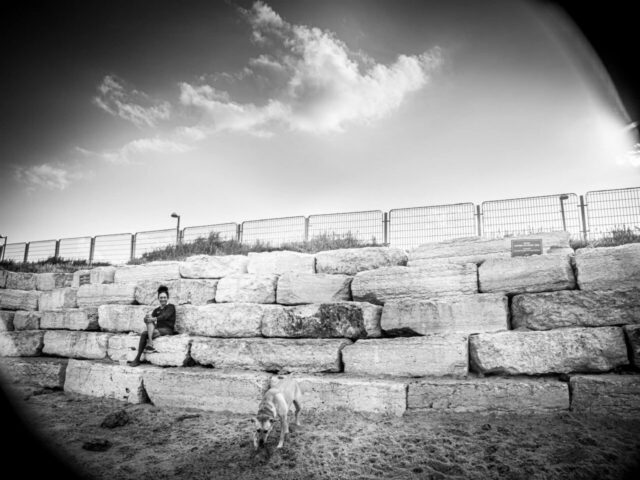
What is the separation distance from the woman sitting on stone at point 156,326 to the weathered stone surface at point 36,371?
208cm

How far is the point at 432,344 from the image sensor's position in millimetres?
5262

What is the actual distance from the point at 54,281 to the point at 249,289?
7.82 metres

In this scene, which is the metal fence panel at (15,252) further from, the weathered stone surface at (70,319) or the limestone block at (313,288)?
the limestone block at (313,288)

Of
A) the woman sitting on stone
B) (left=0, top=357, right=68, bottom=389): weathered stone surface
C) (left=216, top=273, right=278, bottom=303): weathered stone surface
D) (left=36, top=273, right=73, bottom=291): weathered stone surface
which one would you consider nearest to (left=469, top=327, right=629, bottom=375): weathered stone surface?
(left=216, top=273, right=278, bottom=303): weathered stone surface

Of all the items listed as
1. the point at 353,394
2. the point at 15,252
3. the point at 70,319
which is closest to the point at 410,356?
the point at 353,394

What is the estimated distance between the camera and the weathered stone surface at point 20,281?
11.4 metres

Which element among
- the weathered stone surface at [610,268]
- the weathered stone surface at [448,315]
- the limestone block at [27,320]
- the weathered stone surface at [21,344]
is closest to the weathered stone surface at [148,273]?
the weathered stone surface at [21,344]

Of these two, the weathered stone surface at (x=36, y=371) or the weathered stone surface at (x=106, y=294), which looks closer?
the weathered stone surface at (x=36, y=371)

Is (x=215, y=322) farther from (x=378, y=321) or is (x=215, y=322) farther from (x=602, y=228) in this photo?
(x=602, y=228)

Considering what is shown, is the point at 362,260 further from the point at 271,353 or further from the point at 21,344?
the point at 21,344

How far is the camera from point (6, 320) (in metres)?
9.94

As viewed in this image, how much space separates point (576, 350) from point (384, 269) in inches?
113

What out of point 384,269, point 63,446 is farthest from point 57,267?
point 384,269

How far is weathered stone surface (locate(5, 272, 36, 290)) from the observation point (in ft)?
37.4
